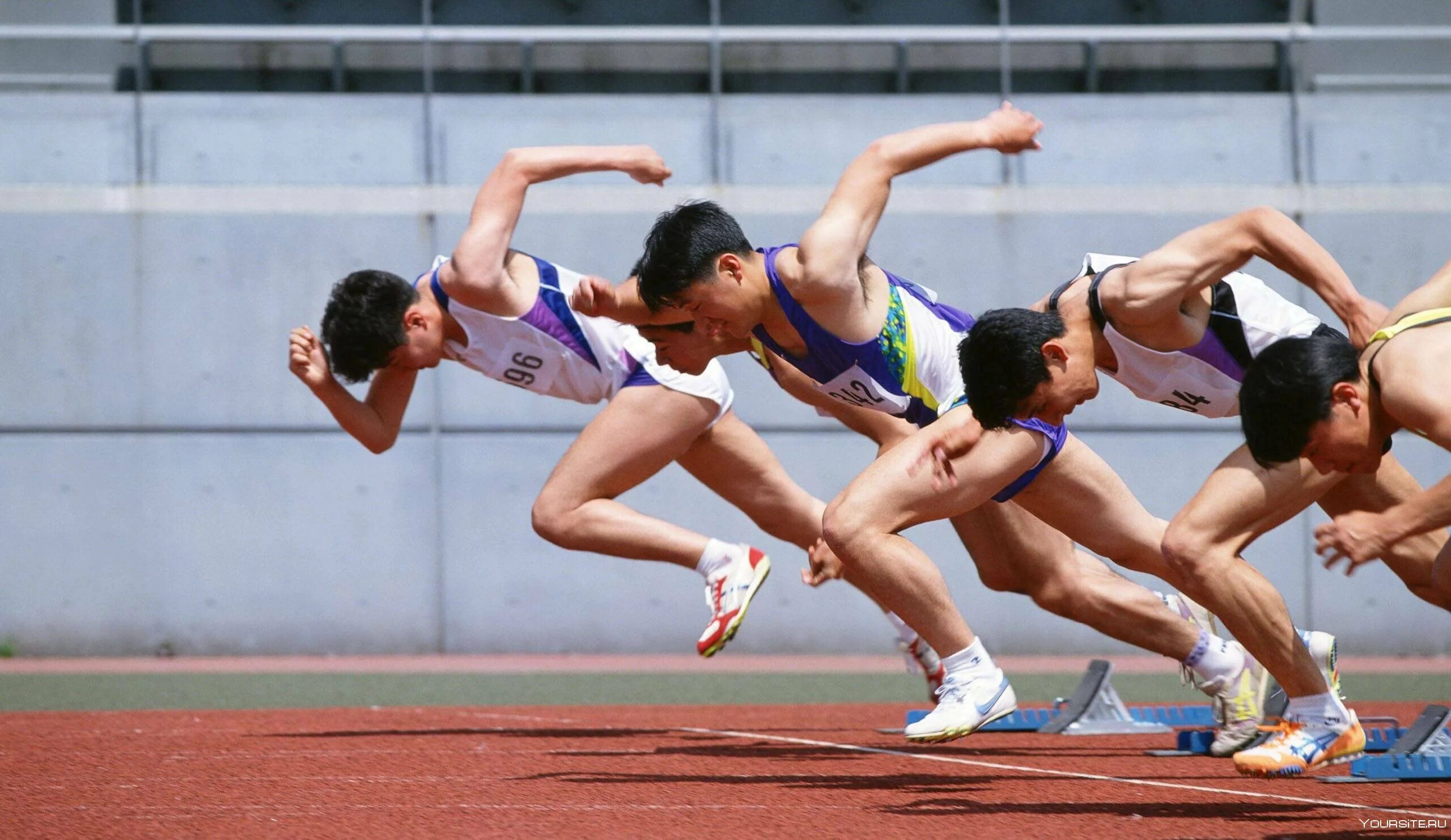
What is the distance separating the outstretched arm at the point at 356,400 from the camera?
5598 mm

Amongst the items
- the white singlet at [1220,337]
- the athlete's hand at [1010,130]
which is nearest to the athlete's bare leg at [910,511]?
the white singlet at [1220,337]

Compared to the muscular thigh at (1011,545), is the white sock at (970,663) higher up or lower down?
lower down

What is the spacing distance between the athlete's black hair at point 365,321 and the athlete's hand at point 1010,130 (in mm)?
2232

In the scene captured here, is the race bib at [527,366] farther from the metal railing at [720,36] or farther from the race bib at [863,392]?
the metal railing at [720,36]

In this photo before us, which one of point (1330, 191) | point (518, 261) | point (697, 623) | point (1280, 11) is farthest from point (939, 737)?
point (1280, 11)

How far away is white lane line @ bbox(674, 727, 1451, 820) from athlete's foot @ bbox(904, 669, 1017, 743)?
378 millimetres

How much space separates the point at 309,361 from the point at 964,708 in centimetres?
276

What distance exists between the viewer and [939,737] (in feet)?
13.6

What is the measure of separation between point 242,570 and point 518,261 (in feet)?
16.8

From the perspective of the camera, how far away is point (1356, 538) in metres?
3.04

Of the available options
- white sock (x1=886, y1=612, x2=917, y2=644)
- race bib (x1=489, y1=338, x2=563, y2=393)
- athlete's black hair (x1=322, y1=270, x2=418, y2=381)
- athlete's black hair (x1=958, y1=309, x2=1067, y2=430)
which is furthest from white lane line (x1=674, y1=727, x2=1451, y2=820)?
athlete's black hair (x1=322, y1=270, x2=418, y2=381)

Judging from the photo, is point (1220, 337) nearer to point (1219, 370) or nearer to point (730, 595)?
point (1219, 370)

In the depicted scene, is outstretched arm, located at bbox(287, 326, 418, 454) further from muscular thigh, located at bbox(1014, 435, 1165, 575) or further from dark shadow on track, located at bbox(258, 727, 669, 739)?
muscular thigh, located at bbox(1014, 435, 1165, 575)

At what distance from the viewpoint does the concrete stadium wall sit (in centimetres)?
1006
